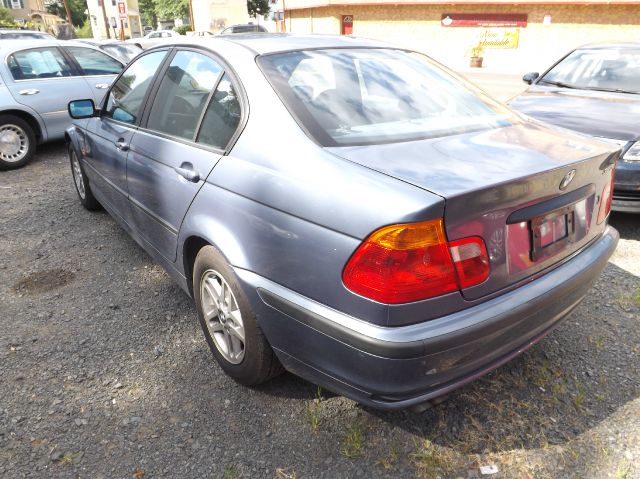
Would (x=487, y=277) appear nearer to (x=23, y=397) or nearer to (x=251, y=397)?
(x=251, y=397)

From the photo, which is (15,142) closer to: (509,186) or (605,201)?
(509,186)

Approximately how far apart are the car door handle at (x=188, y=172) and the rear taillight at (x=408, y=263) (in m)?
1.04

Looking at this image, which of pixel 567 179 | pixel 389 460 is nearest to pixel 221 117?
pixel 567 179


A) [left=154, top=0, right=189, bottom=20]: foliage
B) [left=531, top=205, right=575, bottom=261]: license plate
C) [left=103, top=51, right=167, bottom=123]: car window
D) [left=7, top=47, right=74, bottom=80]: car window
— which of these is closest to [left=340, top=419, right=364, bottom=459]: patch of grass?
[left=531, top=205, right=575, bottom=261]: license plate

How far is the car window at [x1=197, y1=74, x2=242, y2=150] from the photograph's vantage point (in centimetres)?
230

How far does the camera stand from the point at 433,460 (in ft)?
6.63

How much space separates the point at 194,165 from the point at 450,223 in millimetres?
1341

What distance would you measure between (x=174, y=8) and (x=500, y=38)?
45.5 m

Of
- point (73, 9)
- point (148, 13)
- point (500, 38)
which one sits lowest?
point (500, 38)

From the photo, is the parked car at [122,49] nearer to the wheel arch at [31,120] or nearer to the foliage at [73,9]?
the wheel arch at [31,120]

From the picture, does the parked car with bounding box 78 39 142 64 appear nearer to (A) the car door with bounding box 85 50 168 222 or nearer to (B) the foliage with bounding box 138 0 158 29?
(A) the car door with bounding box 85 50 168 222

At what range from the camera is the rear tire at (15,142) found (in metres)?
6.39

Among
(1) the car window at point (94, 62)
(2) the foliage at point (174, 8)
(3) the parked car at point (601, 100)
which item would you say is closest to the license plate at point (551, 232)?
(3) the parked car at point (601, 100)

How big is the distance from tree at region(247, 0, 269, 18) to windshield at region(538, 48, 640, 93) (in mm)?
62487
